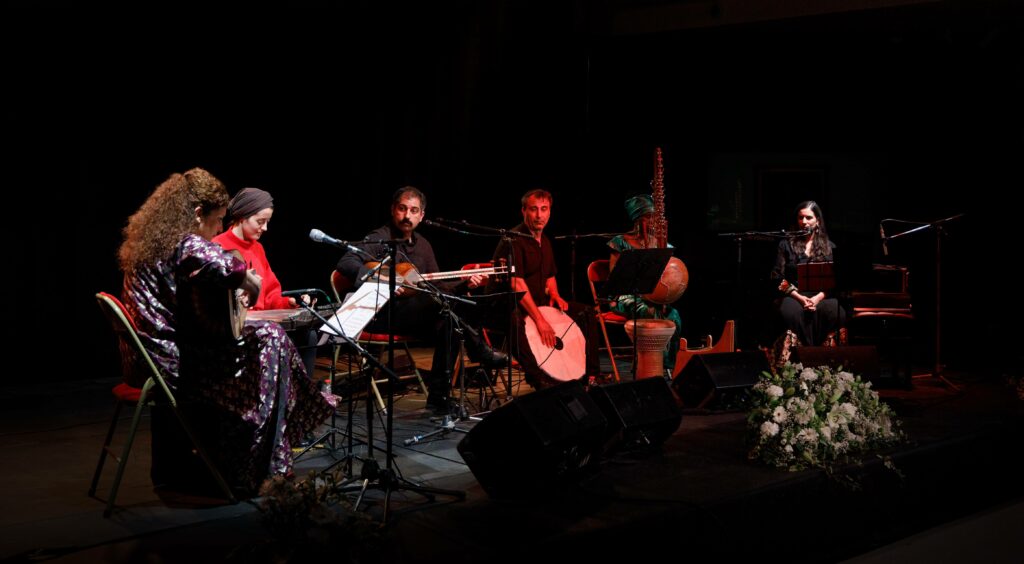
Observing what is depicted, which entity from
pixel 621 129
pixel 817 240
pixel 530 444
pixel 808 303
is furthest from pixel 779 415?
pixel 621 129

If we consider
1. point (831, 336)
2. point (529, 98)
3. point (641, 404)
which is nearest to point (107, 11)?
point (529, 98)

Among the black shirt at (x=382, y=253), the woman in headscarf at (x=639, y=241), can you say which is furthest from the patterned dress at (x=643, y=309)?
the black shirt at (x=382, y=253)

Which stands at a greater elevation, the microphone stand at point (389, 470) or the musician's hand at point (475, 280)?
the musician's hand at point (475, 280)

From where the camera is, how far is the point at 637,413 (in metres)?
3.91

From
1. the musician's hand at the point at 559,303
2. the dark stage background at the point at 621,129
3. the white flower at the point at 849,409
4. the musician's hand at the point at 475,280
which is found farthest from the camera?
the dark stage background at the point at 621,129

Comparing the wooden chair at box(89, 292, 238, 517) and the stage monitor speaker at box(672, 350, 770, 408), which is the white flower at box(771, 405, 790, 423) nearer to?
the stage monitor speaker at box(672, 350, 770, 408)

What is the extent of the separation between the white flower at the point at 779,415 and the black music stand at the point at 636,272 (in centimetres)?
125

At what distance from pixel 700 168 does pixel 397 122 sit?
298 cm

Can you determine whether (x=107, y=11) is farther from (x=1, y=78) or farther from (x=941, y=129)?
(x=941, y=129)

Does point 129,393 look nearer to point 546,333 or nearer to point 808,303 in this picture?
point 546,333

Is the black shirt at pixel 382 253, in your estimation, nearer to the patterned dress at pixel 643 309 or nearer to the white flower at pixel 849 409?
the patterned dress at pixel 643 309

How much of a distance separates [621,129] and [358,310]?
5176mm

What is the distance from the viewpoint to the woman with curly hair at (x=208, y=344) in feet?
11.3

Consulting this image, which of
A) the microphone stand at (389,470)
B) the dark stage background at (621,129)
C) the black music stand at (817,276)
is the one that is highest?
the dark stage background at (621,129)
